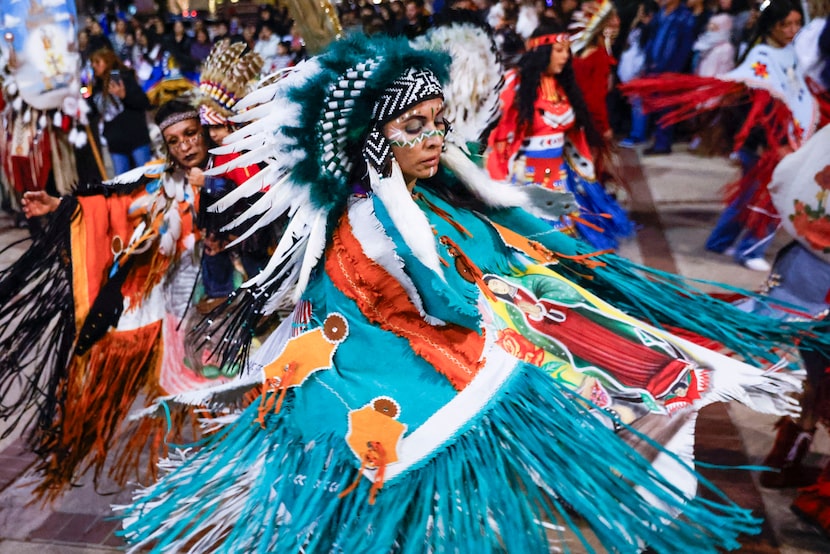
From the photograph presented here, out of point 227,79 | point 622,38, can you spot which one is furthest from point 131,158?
point 622,38

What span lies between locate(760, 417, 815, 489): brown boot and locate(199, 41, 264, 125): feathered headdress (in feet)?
8.25

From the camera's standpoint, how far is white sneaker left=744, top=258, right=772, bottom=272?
5500mm

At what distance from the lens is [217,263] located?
10.6ft

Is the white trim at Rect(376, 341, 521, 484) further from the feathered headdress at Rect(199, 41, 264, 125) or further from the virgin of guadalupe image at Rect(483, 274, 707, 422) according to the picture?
the feathered headdress at Rect(199, 41, 264, 125)

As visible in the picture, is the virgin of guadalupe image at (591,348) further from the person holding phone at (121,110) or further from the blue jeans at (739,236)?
the person holding phone at (121,110)

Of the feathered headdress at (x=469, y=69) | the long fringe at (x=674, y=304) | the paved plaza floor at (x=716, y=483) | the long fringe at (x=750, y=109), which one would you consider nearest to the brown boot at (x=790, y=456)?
the paved plaza floor at (x=716, y=483)

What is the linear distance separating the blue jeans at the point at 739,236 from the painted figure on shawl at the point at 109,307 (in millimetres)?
3368

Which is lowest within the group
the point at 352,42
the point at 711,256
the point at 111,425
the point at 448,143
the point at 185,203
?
the point at 711,256

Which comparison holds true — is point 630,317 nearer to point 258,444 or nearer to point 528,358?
point 528,358

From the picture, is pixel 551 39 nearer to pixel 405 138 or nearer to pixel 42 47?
pixel 405 138

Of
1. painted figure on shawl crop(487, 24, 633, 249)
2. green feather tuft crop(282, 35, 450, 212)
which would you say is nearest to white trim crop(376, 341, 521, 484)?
green feather tuft crop(282, 35, 450, 212)

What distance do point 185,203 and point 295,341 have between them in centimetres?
132

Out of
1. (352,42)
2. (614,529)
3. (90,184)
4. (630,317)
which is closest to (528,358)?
(630,317)

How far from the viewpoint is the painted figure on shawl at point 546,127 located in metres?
4.89
